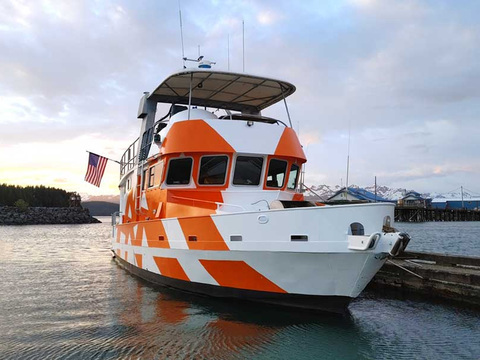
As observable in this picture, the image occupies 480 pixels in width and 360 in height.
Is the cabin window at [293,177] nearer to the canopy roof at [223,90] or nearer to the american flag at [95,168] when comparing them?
the canopy roof at [223,90]

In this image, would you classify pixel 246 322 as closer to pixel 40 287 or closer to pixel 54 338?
pixel 54 338

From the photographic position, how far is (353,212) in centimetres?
675

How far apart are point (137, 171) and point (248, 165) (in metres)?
3.96

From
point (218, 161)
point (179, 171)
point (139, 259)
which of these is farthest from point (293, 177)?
point (139, 259)

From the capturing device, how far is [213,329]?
272 inches

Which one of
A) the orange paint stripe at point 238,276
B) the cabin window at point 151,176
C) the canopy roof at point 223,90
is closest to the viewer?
the orange paint stripe at point 238,276

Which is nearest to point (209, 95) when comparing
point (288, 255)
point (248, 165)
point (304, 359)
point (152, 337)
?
point (248, 165)

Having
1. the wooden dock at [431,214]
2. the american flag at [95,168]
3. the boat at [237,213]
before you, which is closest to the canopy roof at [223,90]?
the boat at [237,213]

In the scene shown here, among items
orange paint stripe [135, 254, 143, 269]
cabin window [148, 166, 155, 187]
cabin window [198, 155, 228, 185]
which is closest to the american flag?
orange paint stripe [135, 254, 143, 269]

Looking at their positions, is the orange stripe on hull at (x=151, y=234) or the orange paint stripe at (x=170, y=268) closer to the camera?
the orange paint stripe at (x=170, y=268)

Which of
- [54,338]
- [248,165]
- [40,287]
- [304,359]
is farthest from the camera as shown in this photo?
[40,287]

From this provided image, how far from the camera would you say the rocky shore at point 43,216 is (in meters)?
70.6

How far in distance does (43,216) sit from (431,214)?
76.3 m

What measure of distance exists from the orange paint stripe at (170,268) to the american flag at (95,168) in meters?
8.56
